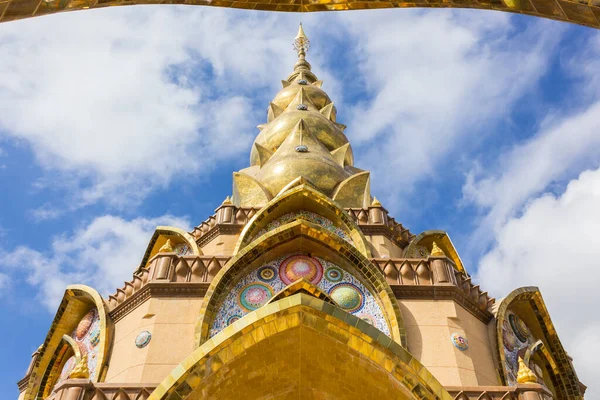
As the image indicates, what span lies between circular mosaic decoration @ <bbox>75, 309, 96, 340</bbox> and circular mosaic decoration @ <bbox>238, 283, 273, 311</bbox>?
12.1 feet

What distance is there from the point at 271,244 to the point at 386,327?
3.11 meters

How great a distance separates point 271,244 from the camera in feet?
42.1

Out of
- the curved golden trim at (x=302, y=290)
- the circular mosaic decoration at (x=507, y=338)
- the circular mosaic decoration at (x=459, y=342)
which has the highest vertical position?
the curved golden trim at (x=302, y=290)

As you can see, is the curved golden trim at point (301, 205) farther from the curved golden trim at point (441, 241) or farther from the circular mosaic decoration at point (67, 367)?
the circular mosaic decoration at point (67, 367)

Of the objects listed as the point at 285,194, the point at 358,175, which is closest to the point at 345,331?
the point at 285,194

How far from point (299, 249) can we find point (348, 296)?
1649 millimetres

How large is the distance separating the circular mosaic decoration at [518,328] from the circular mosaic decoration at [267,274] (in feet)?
17.8

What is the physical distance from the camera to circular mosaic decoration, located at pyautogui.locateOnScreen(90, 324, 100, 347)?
1245 centimetres

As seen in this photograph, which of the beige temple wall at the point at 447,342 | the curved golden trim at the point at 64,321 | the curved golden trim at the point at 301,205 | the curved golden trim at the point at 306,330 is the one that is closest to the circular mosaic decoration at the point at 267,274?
the curved golden trim at the point at 301,205

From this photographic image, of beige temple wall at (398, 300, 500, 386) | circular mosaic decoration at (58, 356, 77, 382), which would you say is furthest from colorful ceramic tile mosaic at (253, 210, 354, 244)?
circular mosaic decoration at (58, 356, 77, 382)

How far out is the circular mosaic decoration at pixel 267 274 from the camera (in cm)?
1270

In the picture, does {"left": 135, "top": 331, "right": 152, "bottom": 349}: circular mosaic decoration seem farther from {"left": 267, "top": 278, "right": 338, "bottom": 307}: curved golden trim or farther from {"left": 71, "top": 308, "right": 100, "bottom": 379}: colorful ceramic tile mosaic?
{"left": 267, "top": 278, "right": 338, "bottom": 307}: curved golden trim

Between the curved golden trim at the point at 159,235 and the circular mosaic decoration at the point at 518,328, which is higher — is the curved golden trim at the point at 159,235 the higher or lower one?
the higher one

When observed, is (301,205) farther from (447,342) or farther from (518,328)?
(518,328)
